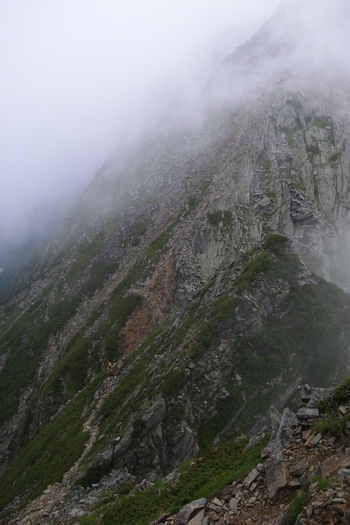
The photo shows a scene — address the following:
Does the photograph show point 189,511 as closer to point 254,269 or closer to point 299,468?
point 299,468

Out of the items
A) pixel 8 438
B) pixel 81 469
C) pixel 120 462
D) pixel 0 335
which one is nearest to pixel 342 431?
pixel 120 462

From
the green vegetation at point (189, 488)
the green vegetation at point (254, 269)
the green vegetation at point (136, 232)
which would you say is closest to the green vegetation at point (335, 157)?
the green vegetation at point (136, 232)

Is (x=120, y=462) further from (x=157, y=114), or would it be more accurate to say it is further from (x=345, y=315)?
(x=157, y=114)

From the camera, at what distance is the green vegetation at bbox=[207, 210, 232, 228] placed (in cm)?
8125

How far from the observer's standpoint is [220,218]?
82375 mm

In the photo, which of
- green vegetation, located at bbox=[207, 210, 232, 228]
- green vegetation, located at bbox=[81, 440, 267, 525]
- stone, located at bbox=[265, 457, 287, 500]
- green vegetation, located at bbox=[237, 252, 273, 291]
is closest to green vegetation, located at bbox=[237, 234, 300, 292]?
green vegetation, located at bbox=[237, 252, 273, 291]

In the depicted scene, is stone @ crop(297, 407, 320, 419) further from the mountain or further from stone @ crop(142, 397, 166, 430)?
stone @ crop(142, 397, 166, 430)

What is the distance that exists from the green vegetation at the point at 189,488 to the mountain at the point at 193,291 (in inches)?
259

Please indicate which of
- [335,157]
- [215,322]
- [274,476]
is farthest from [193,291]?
[274,476]

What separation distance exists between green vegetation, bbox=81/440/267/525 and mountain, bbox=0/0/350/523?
6.59m

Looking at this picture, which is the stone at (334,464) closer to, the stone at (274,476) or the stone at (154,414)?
the stone at (274,476)

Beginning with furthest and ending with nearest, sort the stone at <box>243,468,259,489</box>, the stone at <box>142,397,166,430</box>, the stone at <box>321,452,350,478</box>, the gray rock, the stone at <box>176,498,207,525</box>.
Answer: the stone at <box>142,397,166,430</box> → the gray rock → the stone at <box>176,498,207,525</box> → the stone at <box>243,468,259,489</box> → the stone at <box>321,452,350,478</box>

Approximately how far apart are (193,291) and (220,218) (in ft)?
64.5

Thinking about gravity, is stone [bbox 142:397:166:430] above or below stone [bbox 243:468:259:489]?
below
